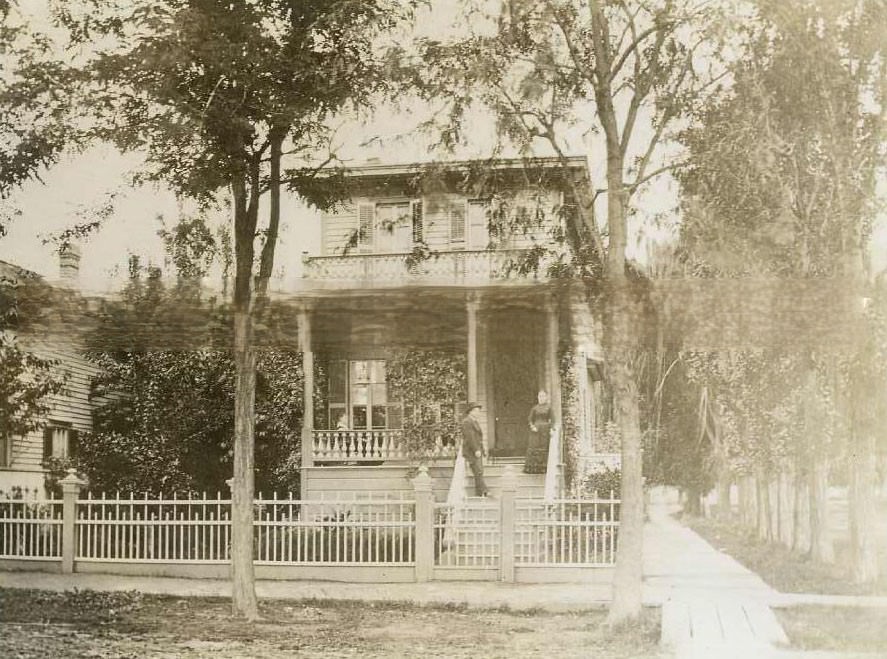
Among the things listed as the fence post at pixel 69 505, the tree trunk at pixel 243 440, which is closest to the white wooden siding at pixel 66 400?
the fence post at pixel 69 505

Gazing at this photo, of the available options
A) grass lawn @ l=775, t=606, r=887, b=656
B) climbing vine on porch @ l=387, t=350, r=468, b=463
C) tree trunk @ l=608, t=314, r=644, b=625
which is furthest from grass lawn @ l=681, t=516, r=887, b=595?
climbing vine on porch @ l=387, t=350, r=468, b=463

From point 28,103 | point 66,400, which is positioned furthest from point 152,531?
point 28,103

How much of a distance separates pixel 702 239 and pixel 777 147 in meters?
0.95

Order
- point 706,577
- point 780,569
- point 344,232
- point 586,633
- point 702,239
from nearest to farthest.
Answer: point 586,633 → point 702,239 → point 344,232 → point 706,577 → point 780,569

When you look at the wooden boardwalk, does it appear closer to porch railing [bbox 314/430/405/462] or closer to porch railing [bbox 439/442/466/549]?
porch railing [bbox 439/442/466/549]

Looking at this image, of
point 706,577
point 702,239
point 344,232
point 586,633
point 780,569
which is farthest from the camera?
point 780,569

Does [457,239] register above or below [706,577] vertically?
above

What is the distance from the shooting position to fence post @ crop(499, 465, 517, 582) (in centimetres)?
980

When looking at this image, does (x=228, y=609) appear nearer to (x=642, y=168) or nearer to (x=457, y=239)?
(x=457, y=239)

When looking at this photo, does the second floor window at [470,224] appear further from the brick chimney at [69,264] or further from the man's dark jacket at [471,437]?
the brick chimney at [69,264]

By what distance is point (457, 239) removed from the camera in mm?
8648

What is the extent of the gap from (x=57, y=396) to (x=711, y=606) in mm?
6249

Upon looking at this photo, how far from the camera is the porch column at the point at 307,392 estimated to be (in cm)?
963

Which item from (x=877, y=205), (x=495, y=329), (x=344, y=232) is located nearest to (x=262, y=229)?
(x=344, y=232)
